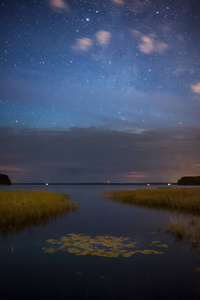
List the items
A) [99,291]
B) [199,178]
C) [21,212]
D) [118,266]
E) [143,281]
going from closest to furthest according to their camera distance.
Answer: [99,291]
[143,281]
[118,266]
[21,212]
[199,178]

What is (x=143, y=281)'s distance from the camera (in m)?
8.54

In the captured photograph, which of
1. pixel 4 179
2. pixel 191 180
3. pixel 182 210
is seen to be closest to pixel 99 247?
pixel 182 210

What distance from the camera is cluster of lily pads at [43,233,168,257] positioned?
440 inches

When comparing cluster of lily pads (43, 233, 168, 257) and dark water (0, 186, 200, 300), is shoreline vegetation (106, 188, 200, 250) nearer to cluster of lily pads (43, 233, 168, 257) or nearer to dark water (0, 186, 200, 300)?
dark water (0, 186, 200, 300)

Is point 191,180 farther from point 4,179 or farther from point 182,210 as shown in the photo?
point 182,210

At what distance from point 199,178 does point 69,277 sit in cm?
14341

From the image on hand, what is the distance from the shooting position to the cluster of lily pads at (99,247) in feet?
36.7

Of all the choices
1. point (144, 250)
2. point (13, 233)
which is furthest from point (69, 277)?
point (13, 233)

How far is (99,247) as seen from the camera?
479 inches

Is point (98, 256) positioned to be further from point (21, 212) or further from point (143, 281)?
point (21, 212)

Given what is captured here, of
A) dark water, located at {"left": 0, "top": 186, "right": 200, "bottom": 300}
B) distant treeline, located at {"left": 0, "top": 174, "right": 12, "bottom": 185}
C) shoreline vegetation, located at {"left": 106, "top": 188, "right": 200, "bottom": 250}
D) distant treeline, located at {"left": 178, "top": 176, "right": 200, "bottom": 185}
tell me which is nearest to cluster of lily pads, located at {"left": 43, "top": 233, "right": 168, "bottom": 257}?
dark water, located at {"left": 0, "top": 186, "right": 200, "bottom": 300}

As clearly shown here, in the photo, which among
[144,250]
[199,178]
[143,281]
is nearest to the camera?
[143,281]

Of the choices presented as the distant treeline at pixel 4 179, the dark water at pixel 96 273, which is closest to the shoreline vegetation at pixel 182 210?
the dark water at pixel 96 273

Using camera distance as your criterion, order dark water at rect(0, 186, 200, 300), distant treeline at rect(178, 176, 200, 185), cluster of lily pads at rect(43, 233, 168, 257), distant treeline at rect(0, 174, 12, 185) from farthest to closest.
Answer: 1. distant treeline at rect(0, 174, 12, 185)
2. distant treeline at rect(178, 176, 200, 185)
3. cluster of lily pads at rect(43, 233, 168, 257)
4. dark water at rect(0, 186, 200, 300)
